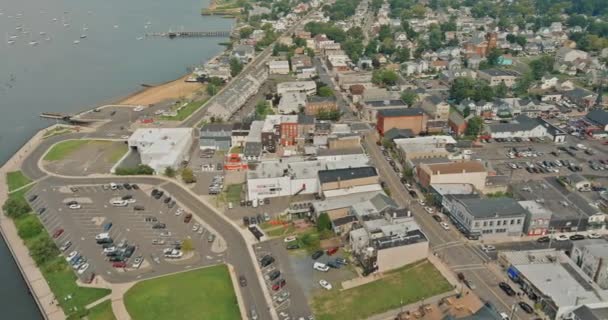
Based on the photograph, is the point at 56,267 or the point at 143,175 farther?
the point at 143,175

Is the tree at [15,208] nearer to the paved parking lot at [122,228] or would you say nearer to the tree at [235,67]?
the paved parking lot at [122,228]

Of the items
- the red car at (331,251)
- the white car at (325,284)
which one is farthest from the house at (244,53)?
the white car at (325,284)

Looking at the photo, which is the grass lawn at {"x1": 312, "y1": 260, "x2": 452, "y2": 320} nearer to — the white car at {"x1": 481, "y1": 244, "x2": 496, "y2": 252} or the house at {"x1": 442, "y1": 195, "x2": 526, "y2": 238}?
the white car at {"x1": 481, "y1": 244, "x2": 496, "y2": 252}

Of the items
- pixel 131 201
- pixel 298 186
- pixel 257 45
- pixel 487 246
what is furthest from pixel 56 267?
pixel 257 45

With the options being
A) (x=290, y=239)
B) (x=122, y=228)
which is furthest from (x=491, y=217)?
(x=122, y=228)

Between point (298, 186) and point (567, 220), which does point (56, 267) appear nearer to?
point (298, 186)

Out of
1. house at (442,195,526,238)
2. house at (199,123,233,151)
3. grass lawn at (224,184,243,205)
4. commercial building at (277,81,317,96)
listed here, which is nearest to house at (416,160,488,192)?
house at (442,195,526,238)
